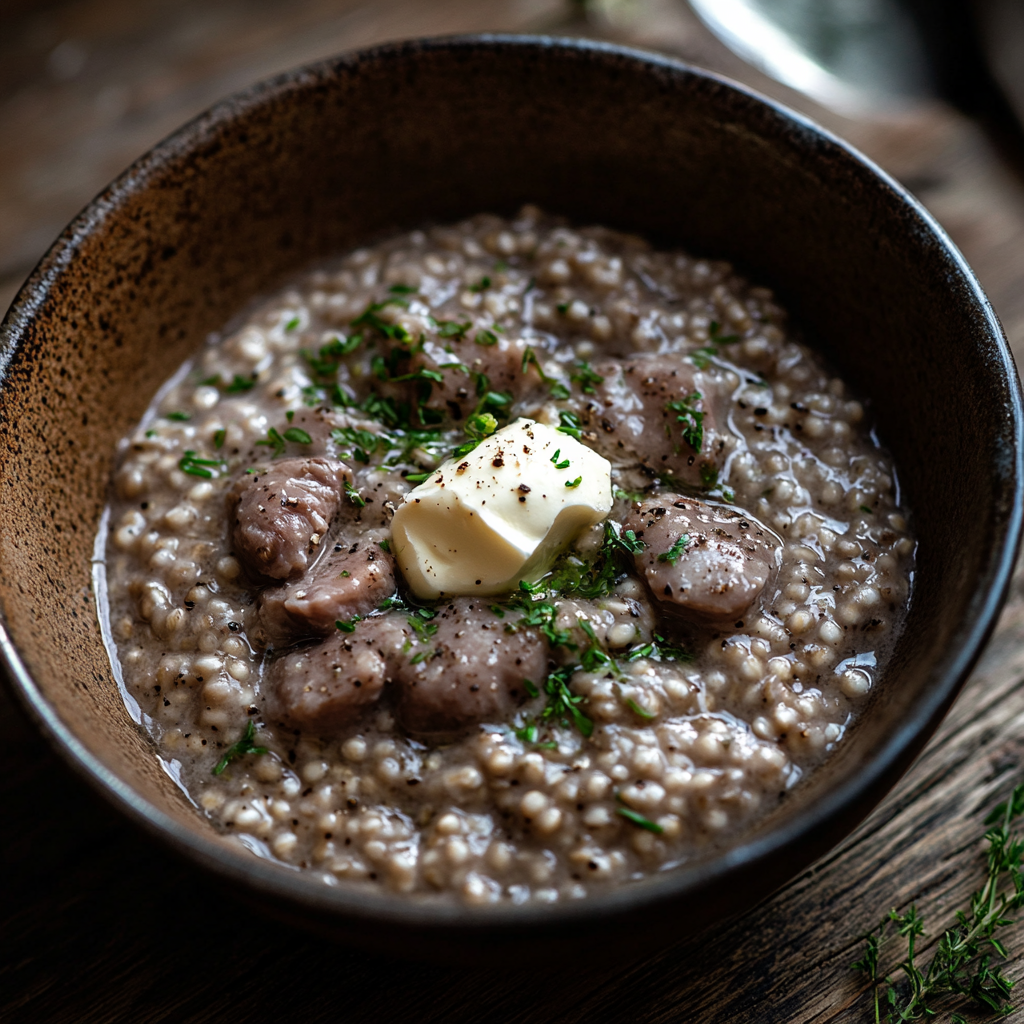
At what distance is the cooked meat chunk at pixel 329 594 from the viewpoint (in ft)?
9.24

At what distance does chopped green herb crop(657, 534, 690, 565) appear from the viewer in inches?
112

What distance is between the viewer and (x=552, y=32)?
15.7ft

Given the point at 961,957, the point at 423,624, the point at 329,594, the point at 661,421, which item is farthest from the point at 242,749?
the point at 961,957

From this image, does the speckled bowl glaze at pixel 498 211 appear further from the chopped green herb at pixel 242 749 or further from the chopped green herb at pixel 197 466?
the chopped green herb at pixel 197 466

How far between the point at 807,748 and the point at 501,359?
151 cm

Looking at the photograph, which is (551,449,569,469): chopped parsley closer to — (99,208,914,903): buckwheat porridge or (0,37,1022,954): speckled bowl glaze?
(99,208,914,903): buckwheat porridge

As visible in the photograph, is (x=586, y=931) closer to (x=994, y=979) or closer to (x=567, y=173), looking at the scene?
(x=994, y=979)

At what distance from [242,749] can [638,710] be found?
42.0 inches

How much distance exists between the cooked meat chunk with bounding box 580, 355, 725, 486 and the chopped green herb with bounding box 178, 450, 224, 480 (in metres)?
1.18

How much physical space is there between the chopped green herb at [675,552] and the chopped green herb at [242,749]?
3.97ft

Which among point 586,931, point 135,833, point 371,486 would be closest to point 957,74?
point 371,486

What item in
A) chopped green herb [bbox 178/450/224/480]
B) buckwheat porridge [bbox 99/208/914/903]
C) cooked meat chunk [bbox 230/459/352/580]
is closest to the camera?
buckwheat porridge [bbox 99/208/914/903]

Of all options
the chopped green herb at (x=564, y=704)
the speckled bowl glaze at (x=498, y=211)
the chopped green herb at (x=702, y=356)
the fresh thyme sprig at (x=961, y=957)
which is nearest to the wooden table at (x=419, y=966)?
the fresh thyme sprig at (x=961, y=957)

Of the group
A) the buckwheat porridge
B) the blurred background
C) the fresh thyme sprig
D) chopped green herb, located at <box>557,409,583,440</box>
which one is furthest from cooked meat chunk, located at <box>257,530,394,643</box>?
the blurred background
